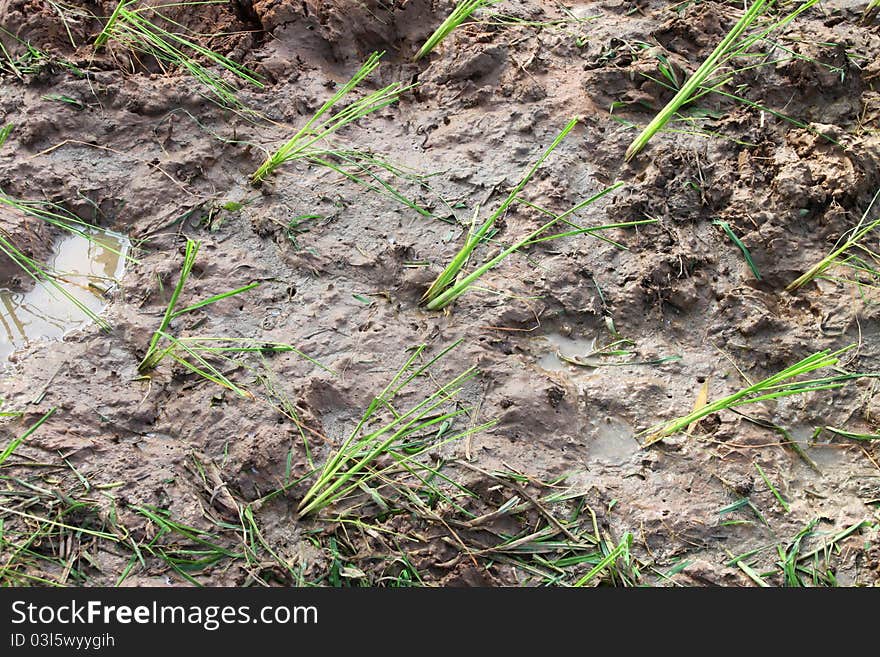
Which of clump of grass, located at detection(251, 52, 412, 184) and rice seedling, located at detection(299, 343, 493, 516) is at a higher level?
clump of grass, located at detection(251, 52, 412, 184)

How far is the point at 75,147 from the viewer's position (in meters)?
2.82

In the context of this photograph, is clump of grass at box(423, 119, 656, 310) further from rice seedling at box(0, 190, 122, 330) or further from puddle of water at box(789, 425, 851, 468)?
rice seedling at box(0, 190, 122, 330)

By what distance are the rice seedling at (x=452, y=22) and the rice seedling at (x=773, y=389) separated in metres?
1.62

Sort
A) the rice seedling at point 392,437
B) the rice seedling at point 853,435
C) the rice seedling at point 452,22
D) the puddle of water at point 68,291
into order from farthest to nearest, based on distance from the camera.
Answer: the rice seedling at point 452,22
the puddle of water at point 68,291
the rice seedling at point 853,435
the rice seedling at point 392,437

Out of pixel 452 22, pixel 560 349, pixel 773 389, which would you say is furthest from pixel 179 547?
pixel 452 22

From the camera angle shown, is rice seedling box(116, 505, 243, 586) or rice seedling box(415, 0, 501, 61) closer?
rice seedling box(116, 505, 243, 586)

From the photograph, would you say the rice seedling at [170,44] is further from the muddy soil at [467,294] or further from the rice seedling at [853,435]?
the rice seedling at [853,435]

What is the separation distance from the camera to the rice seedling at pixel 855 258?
2.63 m

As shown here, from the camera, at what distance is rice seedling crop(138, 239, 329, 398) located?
2301mm

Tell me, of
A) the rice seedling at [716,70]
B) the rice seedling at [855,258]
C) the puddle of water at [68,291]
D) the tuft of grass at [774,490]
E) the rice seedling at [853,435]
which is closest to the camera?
the tuft of grass at [774,490]

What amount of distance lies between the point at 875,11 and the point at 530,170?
1533mm

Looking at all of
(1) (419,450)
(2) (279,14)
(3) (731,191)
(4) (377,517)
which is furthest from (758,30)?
(4) (377,517)

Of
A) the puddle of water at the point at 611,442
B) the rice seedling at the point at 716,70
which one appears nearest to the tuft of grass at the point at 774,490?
the puddle of water at the point at 611,442

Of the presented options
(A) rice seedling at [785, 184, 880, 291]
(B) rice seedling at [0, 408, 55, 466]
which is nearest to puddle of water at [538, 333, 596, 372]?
(A) rice seedling at [785, 184, 880, 291]
